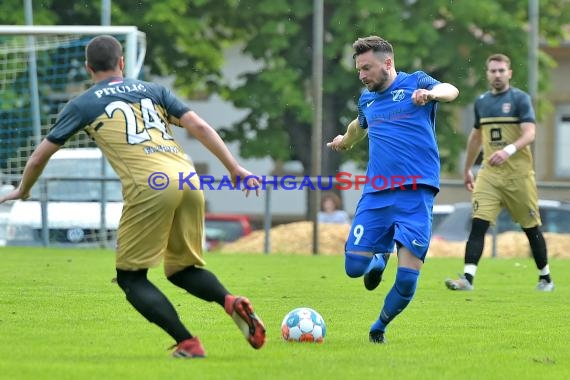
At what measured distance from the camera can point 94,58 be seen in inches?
308

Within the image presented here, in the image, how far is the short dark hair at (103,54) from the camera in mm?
7797

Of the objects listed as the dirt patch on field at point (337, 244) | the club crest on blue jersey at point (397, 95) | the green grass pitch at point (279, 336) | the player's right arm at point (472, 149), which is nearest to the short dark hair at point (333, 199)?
the dirt patch on field at point (337, 244)

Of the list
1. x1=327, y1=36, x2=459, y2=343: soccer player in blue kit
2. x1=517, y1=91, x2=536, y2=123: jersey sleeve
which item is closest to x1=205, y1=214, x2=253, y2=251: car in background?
x1=517, y1=91, x2=536, y2=123: jersey sleeve

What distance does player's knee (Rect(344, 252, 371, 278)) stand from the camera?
9.14 meters

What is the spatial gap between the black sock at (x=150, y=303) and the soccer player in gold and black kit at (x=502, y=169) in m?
6.47

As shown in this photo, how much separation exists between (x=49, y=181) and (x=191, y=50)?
11.0 m

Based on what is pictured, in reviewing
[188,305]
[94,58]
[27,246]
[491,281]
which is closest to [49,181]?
[27,246]

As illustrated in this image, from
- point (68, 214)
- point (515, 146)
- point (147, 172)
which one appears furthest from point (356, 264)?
point (68, 214)

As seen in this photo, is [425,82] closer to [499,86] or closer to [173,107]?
[173,107]

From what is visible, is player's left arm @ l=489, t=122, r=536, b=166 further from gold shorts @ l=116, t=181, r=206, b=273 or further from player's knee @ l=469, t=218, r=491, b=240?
gold shorts @ l=116, t=181, r=206, b=273

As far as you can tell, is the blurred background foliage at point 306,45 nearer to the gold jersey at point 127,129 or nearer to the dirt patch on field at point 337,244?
the dirt patch on field at point 337,244

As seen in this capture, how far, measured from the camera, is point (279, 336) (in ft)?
30.6

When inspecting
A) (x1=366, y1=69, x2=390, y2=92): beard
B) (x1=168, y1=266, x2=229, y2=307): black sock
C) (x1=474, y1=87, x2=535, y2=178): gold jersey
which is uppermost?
(x1=366, y1=69, x2=390, y2=92): beard

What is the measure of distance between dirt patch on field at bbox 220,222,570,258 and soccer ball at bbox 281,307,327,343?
47.4ft
